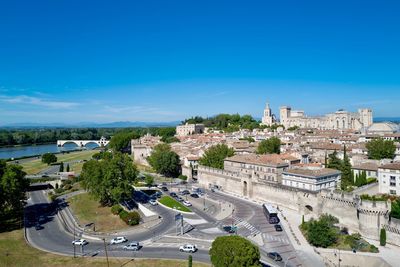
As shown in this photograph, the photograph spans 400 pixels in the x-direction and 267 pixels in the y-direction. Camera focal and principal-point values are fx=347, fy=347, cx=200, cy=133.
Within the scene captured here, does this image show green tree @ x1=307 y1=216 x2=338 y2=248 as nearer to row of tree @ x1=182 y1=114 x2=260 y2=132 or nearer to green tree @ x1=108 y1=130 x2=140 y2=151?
green tree @ x1=108 y1=130 x2=140 y2=151

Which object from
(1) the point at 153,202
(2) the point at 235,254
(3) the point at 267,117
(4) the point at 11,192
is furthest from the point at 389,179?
(3) the point at 267,117

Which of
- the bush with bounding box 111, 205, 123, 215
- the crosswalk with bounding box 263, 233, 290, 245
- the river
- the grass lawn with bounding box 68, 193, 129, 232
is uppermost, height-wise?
the river

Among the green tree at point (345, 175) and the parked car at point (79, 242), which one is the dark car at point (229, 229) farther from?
the green tree at point (345, 175)

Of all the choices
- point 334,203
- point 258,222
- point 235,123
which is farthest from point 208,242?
point 235,123

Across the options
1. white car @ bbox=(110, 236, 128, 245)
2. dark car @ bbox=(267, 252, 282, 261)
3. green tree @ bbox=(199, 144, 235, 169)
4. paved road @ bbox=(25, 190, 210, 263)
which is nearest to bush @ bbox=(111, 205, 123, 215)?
paved road @ bbox=(25, 190, 210, 263)

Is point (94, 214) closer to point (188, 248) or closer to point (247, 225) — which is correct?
point (188, 248)

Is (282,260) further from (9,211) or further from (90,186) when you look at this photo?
(9,211)

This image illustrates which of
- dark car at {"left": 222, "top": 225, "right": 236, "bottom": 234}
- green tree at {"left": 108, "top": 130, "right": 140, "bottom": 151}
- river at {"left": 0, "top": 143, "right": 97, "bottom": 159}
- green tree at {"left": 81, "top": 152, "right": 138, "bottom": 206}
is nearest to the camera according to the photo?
dark car at {"left": 222, "top": 225, "right": 236, "bottom": 234}
